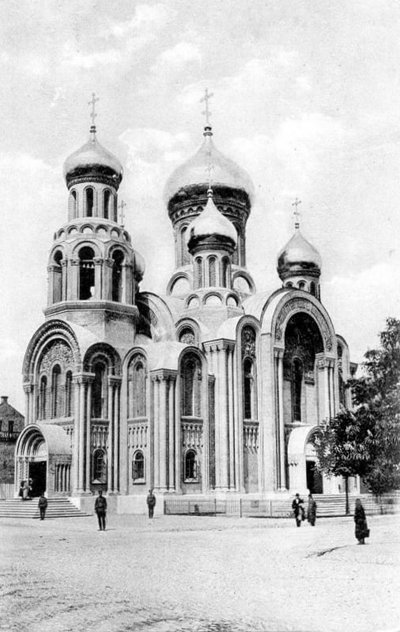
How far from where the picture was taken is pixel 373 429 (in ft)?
92.8

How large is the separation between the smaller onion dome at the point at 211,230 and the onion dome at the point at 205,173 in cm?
434

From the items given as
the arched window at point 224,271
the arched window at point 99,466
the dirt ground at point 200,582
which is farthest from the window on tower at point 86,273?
the dirt ground at point 200,582

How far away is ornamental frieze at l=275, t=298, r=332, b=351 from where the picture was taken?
37219 millimetres

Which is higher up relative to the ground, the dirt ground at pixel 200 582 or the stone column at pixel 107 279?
the stone column at pixel 107 279

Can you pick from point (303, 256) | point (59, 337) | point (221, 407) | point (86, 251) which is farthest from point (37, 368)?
point (303, 256)

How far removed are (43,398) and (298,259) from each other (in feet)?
55.6

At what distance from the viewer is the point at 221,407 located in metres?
35.1

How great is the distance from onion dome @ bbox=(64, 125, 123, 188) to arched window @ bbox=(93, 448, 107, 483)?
470 inches

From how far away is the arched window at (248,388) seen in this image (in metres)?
36.4

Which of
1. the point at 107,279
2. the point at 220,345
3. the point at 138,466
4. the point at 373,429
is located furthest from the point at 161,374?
the point at 373,429

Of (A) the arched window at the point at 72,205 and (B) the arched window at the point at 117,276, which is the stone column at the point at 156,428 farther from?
(A) the arched window at the point at 72,205

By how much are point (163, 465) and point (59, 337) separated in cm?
700

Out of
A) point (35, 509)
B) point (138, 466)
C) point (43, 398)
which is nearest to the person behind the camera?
point (35, 509)

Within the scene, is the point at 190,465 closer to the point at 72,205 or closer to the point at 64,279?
the point at 64,279
